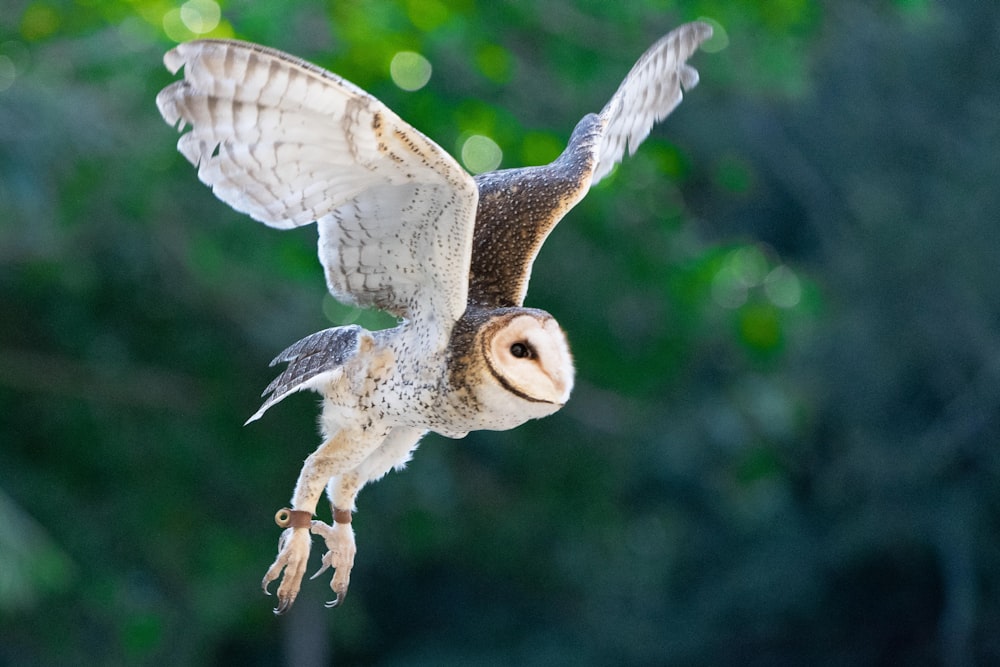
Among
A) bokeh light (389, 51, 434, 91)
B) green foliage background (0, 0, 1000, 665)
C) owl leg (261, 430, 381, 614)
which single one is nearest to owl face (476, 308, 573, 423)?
owl leg (261, 430, 381, 614)

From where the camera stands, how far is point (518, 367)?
46.3 inches

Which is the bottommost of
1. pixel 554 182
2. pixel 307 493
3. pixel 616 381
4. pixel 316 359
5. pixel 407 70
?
pixel 307 493

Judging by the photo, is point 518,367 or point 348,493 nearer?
point 518,367

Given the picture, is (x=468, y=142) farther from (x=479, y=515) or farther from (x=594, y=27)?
(x=479, y=515)

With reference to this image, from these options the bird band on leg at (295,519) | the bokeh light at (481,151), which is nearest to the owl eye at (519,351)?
the bird band on leg at (295,519)

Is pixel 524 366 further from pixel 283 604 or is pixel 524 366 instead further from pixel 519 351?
pixel 283 604

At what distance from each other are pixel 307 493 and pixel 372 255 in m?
0.26

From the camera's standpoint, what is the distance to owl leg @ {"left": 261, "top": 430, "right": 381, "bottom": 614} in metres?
1.34

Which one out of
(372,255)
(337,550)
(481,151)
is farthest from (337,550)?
(481,151)

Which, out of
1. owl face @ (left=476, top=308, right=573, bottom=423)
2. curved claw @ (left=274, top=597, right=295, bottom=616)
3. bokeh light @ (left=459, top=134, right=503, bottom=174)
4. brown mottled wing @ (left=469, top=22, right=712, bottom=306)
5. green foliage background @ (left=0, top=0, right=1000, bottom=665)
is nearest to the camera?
owl face @ (left=476, top=308, right=573, bottom=423)

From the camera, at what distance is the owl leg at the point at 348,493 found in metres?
1.36

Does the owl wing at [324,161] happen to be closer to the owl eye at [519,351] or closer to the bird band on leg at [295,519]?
the owl eye at [519,351]

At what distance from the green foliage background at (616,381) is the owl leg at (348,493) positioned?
3018mm

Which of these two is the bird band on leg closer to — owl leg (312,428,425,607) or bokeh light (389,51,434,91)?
owl leg (312,428,425,607)
